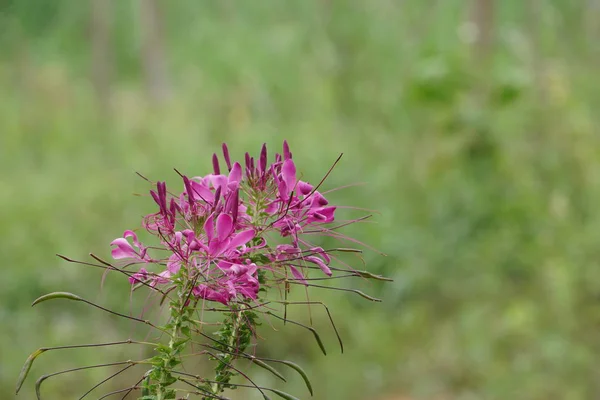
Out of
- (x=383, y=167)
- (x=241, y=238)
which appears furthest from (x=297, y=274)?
(x=383, y=167)

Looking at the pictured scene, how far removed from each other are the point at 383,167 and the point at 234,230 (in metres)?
3.29

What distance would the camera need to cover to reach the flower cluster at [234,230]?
532mm

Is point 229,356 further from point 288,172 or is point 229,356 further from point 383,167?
point 383,167

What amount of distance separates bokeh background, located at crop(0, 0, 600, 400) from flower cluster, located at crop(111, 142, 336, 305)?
2.04 meters

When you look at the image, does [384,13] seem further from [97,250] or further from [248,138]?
[97,250]

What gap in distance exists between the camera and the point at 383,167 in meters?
3.80

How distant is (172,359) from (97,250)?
284cm

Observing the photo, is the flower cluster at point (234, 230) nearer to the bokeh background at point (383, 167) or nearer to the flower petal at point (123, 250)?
the flower petal at point (123, 250)

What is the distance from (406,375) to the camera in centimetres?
275

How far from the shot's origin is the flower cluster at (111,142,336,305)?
532 mm

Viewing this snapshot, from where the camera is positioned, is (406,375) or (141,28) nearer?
(406,375)

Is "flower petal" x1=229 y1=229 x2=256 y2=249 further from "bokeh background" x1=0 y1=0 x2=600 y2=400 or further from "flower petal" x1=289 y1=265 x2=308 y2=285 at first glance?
"bokeh background" x1=0 y1=0 x2=600 y2=400

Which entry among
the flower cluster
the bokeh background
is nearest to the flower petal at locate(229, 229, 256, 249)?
the flower cluster

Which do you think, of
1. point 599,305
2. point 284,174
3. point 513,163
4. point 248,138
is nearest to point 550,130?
point 513,163
